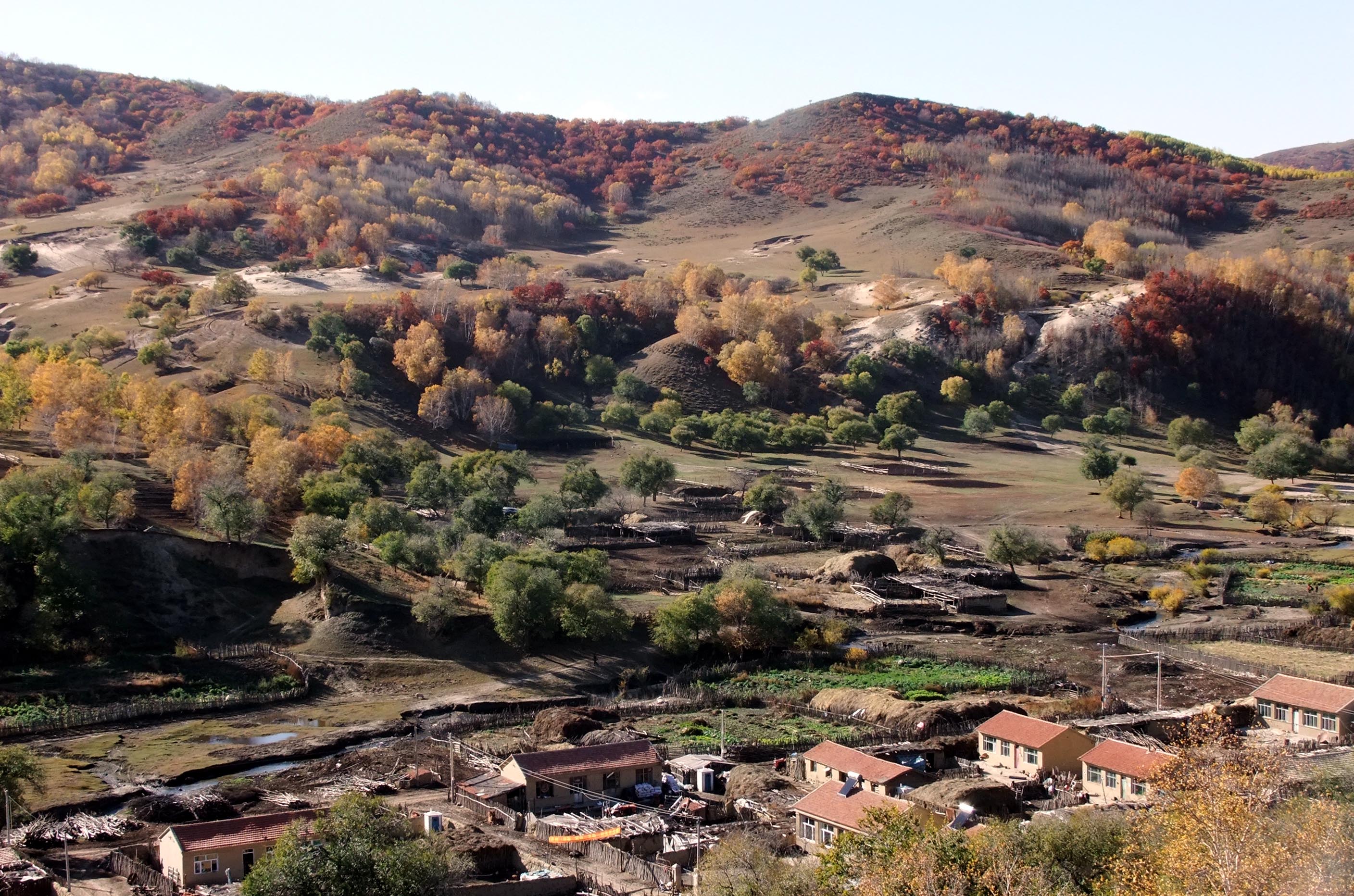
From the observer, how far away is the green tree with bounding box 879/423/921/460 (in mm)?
93750

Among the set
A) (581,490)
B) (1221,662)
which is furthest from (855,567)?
(1221,662)

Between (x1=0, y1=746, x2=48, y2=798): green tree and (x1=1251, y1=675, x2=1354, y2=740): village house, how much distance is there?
3505 centimetres

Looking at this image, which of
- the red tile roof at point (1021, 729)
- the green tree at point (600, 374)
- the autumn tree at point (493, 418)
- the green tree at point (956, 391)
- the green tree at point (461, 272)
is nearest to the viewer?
the red tile roof at point (1021, 729)

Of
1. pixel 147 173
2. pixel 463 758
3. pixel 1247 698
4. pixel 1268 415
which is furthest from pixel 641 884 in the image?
pixel 147 173

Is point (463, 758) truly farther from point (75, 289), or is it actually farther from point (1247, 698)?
point (75, 289)

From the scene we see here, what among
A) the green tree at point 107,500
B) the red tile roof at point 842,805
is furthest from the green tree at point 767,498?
the red tile roof at point 842,805

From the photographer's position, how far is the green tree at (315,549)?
53250mm

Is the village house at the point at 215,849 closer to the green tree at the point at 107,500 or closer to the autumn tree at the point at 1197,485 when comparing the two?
the green tree at the point at 107,500

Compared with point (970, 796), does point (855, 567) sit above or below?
below

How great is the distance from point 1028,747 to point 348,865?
19754 millimetres

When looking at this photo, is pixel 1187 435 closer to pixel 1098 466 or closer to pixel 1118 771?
pixel 1098 466

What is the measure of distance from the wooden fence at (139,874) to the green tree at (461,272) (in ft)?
318

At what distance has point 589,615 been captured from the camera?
50500 mm

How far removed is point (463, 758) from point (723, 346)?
7498 cm
